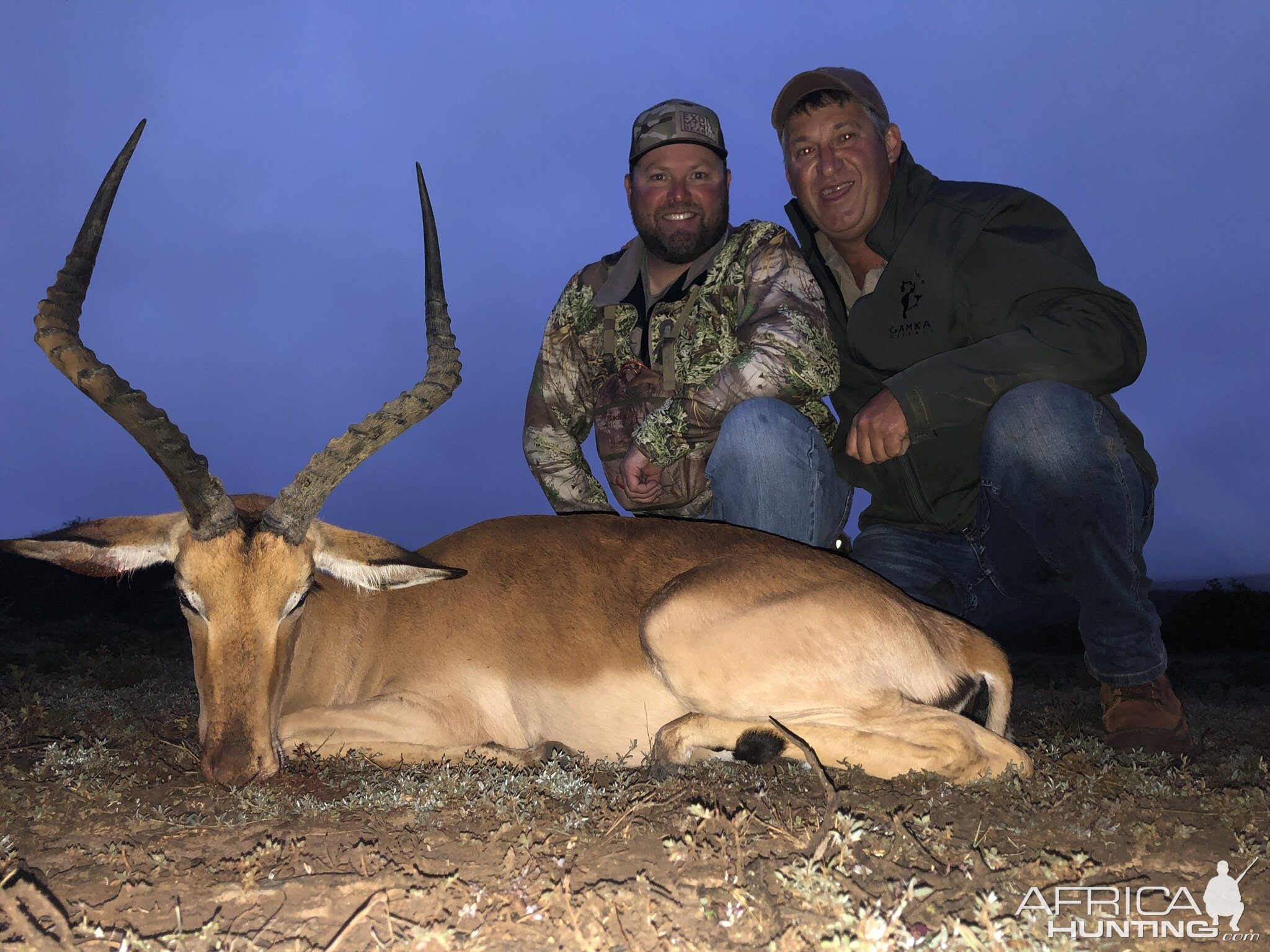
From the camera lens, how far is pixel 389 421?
4625 millimetres

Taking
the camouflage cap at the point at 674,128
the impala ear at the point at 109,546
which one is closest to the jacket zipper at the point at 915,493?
the camouflage cap at the point at 674,128

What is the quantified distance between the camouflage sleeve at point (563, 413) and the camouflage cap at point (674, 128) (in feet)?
4.05

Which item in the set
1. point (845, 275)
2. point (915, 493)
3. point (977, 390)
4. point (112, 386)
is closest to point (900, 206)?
point (845, 275)

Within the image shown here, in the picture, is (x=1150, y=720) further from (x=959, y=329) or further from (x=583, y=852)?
(x=583, y=852)

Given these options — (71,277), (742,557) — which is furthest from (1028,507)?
(71,277)

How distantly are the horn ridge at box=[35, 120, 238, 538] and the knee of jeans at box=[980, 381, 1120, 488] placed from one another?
4.19 meters

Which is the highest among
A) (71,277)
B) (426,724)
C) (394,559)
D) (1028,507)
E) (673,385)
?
(71,277)

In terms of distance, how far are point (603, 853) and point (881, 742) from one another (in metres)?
1.62

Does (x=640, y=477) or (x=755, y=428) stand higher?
(x=755, y=428)

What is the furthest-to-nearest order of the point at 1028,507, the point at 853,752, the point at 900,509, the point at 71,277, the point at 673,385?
the point at 673,385 → the point at 900,509 → the point at 1028,507 → the point at 71,277 → the point at 853,752

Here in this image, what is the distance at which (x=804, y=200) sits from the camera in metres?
6.13

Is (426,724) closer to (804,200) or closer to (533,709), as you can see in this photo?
(533,709)

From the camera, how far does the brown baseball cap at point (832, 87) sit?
586cm

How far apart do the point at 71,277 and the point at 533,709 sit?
329 cm
